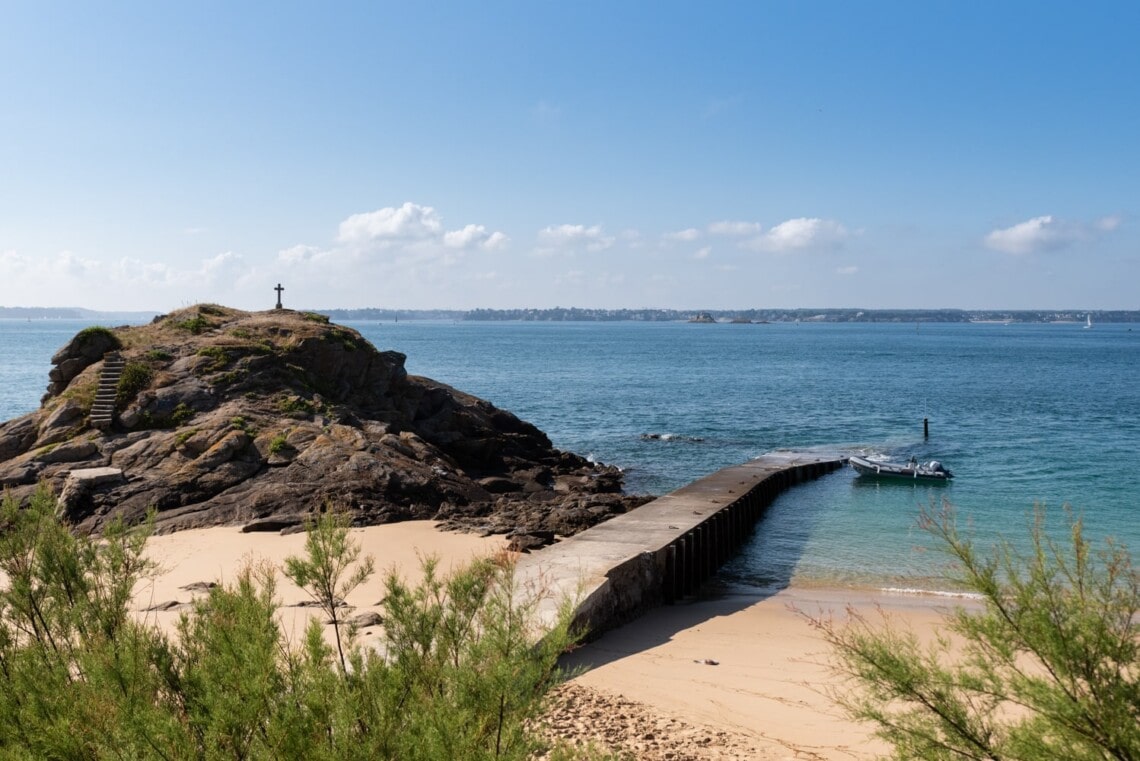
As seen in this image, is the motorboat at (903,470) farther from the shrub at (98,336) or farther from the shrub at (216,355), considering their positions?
the shrub at (98,336)

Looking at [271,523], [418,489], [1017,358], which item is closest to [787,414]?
[418,489]

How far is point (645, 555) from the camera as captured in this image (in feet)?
59.7

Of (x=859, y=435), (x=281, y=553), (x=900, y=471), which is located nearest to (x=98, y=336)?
(x=281, y=553)

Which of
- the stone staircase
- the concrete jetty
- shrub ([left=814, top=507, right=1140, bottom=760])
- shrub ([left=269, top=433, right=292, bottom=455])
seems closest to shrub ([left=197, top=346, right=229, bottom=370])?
the stone staircase

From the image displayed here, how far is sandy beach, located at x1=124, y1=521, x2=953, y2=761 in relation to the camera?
10828 mm

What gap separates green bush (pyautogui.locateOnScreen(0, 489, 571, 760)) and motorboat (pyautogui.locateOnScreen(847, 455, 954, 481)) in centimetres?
3050

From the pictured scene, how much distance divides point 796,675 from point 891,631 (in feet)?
25.6

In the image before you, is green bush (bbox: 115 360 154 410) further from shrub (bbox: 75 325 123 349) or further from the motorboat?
the motorboat

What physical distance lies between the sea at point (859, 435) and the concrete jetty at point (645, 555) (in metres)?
0.91

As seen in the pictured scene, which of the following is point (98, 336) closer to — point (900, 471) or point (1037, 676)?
point (900, 471)

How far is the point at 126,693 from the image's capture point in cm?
604

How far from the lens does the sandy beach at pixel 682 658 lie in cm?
1083

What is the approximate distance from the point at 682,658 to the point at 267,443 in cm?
1603

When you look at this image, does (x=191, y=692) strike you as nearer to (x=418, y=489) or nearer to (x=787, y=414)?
(x=418, y=489)
